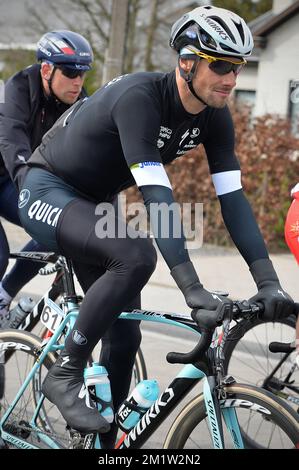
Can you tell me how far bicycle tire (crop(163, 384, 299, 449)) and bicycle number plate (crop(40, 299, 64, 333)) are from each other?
90 centimetres

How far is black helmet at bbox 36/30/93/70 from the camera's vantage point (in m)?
5.26

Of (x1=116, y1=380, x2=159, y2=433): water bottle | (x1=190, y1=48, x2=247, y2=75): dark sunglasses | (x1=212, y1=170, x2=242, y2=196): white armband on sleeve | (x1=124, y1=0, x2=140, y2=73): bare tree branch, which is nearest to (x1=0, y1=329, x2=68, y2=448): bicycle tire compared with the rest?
Result: (x1=116, y1=380, x2=159, y2=433): water bottle

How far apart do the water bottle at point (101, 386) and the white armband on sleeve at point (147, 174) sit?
87cm

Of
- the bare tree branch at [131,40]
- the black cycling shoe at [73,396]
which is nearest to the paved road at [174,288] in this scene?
the black cycling shoe at [73,396]

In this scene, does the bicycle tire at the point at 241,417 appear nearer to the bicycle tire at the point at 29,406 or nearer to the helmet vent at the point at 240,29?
the bicycle tire at the point at 29,406

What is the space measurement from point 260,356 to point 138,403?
9.76 feet

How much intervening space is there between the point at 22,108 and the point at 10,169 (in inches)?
18.9

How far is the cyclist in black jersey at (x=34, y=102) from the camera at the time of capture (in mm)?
5203

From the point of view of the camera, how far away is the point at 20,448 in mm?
4199

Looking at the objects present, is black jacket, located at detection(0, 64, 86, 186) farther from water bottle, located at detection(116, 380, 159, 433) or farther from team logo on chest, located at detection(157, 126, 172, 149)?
water bottle, located at detection(116, 380, 159, 433)
